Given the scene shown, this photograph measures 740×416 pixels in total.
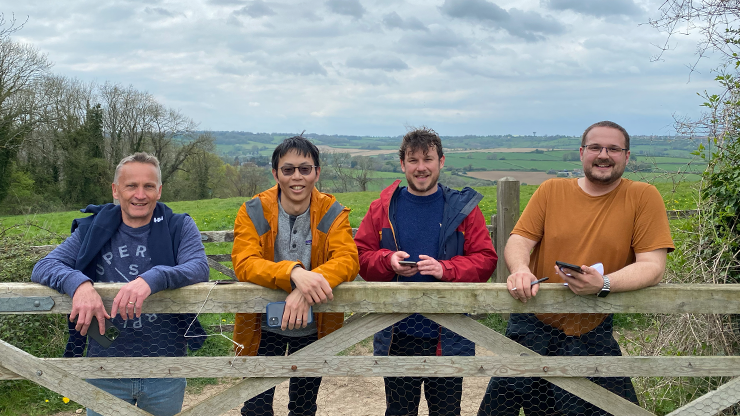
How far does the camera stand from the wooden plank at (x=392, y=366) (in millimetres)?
2676

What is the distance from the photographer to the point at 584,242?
2986mm

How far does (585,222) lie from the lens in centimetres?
300

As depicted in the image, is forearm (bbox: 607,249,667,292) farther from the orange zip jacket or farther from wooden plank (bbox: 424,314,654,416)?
the orange zip jacket

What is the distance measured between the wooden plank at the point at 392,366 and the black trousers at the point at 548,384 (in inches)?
11.5

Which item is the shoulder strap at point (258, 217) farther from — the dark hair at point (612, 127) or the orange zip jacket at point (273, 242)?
the dark hair at point (612, 127)

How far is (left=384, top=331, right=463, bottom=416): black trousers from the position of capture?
3.24 metres

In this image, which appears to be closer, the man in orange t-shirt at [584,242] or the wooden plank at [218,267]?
the man in orange t-shirt at [584,242]

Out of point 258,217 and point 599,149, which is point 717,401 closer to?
point 599,149

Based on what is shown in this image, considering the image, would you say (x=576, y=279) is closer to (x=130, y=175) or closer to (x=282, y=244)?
(x=282, y=244)

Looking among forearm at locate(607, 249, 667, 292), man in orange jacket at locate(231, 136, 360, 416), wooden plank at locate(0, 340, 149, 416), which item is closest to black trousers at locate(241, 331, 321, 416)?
man in orange jacket at locate(231, 136, 360, 416)

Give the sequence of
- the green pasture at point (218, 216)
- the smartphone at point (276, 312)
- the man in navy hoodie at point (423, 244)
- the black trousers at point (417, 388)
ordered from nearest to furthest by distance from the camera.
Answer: the smartphone at point (276, 312), the man in navy hoodie at point (423, 244), the black trousers at point (417, 388), the green pasture at point (218, 216)

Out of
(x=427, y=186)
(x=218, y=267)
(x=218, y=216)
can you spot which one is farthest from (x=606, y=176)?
(x=218, y=216)

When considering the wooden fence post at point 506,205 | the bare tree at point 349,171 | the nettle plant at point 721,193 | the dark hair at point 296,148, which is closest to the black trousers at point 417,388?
the dark hair at point 296,148

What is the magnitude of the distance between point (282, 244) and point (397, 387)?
3.81 ft
